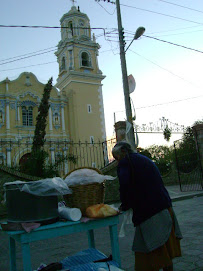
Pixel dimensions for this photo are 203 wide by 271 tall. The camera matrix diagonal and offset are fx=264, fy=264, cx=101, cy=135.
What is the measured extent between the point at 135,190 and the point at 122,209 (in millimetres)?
234

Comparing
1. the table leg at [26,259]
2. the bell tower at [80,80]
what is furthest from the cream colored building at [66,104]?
the table leg at [26,259]

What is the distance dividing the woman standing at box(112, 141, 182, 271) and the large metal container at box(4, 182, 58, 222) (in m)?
0.77

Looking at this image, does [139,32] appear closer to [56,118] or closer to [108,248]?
[108,248]

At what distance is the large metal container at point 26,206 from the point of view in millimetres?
2193

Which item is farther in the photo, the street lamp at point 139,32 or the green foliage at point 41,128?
the green foliage at point 41,128

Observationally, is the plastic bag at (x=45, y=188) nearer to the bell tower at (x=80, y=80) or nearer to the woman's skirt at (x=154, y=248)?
the woman's skirt at (x=154, y=248)

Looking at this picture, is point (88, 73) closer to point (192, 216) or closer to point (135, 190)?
point (192, 216)

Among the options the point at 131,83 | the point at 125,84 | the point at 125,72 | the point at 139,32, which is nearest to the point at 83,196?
the point at 125,84

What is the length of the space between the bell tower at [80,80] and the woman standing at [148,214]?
23.0 metres

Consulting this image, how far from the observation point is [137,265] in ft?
8.32

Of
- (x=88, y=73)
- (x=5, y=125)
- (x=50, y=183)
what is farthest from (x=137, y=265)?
(x=88, y=73)

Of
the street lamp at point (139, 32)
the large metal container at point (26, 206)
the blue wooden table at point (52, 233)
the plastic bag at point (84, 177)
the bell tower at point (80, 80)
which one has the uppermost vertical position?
the bell tower at point (80, 80)

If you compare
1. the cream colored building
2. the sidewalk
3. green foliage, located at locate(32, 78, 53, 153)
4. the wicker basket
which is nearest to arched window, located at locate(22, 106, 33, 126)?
the cream colored building

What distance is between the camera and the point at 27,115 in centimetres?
2447
